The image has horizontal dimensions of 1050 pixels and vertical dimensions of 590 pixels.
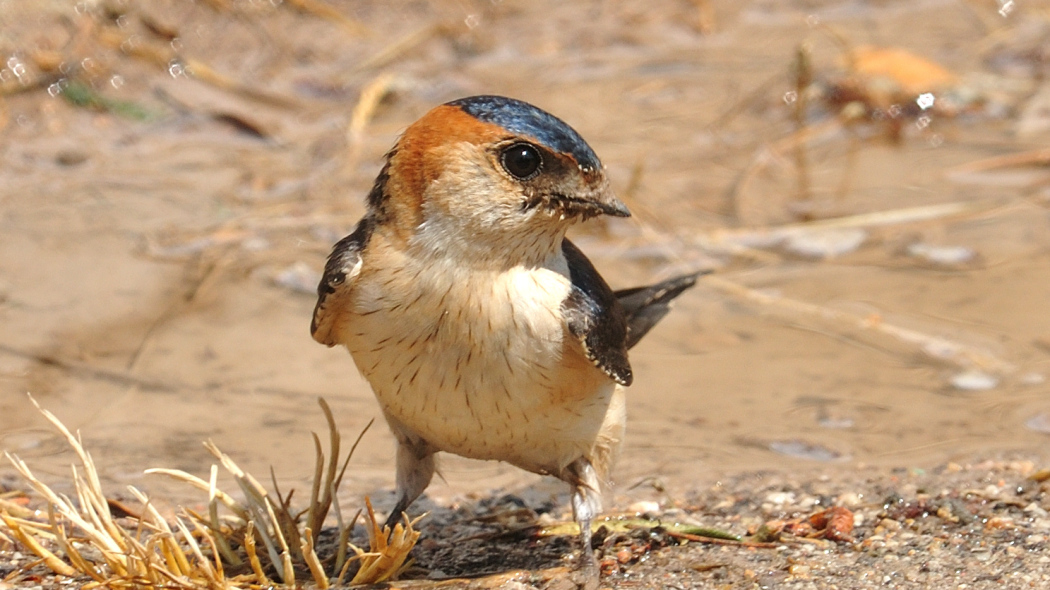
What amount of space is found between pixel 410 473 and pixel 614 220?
333cm

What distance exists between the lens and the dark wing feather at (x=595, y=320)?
3.73 metres

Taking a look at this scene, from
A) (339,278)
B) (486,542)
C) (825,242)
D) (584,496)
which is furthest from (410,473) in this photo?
(825,242)

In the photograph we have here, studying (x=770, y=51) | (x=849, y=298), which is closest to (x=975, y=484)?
(x=849, y=298)

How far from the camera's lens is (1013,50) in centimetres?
938

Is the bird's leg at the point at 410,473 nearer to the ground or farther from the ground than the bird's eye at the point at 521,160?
nearer to the ground

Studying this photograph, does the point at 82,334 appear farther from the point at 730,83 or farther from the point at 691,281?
the point at 730,83

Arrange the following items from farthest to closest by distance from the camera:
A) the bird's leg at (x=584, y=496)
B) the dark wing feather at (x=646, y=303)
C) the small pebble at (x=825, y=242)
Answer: the small pebble at (x=825, y=242), the dark wing feather at (x=646, y=303), the bird's leg at (x=584, y=496)

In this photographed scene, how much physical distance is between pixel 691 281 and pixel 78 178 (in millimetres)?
4084

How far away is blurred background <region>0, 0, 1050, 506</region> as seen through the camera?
5.21 m

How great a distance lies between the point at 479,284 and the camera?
363cm

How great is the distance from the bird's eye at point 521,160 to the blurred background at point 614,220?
1674 millimetres

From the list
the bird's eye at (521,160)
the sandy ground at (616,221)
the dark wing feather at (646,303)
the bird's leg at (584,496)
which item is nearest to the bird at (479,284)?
the bird's eye at (521,160)

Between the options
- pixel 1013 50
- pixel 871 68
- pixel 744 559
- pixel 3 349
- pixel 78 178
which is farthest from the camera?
pixel 1013 50

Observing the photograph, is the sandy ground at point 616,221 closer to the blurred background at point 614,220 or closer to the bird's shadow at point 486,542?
the blurred background at point 614,220
